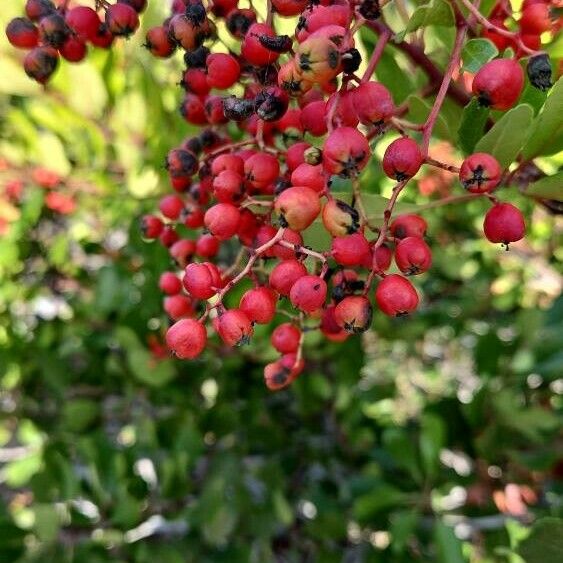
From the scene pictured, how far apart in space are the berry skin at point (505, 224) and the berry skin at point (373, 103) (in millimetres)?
167

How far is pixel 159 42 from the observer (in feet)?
2.84

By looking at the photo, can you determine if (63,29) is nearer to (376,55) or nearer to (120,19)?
(120,19)

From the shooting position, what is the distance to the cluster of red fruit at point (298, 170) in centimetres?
67

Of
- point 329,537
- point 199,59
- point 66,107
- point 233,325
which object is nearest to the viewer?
point 233,325

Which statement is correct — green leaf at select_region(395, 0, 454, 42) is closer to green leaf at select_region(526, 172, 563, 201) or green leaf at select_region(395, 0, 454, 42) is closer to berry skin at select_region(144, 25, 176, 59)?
green leaf at select_region(526, 172, 563, 201)

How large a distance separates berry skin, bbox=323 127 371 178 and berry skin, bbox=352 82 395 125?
0.03 metres

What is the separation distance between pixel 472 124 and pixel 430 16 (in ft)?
0.42

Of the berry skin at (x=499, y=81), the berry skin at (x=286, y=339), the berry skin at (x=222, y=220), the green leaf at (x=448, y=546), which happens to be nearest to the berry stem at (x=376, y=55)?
the berry skin at (x=499, y=81)

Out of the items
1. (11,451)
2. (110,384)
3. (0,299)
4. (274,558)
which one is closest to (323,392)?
(274,558)

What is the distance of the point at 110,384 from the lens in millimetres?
1868

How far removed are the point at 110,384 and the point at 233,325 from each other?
1.24m

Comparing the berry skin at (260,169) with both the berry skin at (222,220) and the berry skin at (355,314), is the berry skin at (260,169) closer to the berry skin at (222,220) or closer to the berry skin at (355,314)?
the berry skin at (222,220)

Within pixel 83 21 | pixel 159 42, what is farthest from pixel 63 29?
pixel 159 42

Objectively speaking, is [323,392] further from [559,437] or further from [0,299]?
[0,299]
